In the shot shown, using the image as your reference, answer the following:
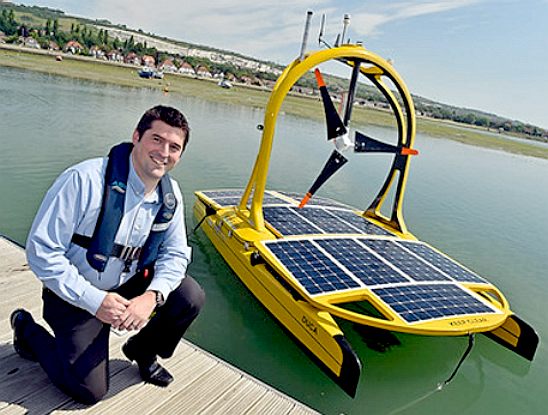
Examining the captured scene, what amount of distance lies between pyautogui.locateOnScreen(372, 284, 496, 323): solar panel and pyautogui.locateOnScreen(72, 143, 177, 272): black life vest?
10.2 ft

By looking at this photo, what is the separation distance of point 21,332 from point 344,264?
3.85 meters

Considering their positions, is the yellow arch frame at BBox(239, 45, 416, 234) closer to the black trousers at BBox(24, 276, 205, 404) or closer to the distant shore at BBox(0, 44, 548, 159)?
the black trousers at BBox(24, 276, 205, 404)

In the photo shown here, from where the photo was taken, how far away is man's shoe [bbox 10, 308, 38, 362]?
324 centimetres

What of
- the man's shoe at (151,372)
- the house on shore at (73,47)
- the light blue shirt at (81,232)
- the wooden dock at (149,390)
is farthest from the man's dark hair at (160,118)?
the house on shore at (73,47)

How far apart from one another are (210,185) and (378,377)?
8436mm

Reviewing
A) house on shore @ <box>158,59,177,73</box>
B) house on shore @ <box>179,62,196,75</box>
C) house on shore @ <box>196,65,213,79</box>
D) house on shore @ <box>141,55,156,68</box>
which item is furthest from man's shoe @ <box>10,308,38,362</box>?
house on shore @ <box>196,65,213,79</box>

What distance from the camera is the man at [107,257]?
2.64m

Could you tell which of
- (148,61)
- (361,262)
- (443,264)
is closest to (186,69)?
(148,61)

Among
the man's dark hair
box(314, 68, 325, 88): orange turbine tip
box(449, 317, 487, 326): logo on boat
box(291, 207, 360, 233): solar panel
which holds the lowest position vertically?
box(449, 317, 487, 326): logo on boat

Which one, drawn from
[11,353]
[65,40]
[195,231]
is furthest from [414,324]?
[65,40]

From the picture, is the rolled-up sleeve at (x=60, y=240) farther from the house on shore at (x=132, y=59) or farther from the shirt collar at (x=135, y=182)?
the house on shore at (x=132, y=59)

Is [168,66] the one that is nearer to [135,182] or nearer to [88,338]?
[135,182]

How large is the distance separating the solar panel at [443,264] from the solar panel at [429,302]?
53 centimetres

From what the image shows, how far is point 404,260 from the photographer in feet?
20.7
